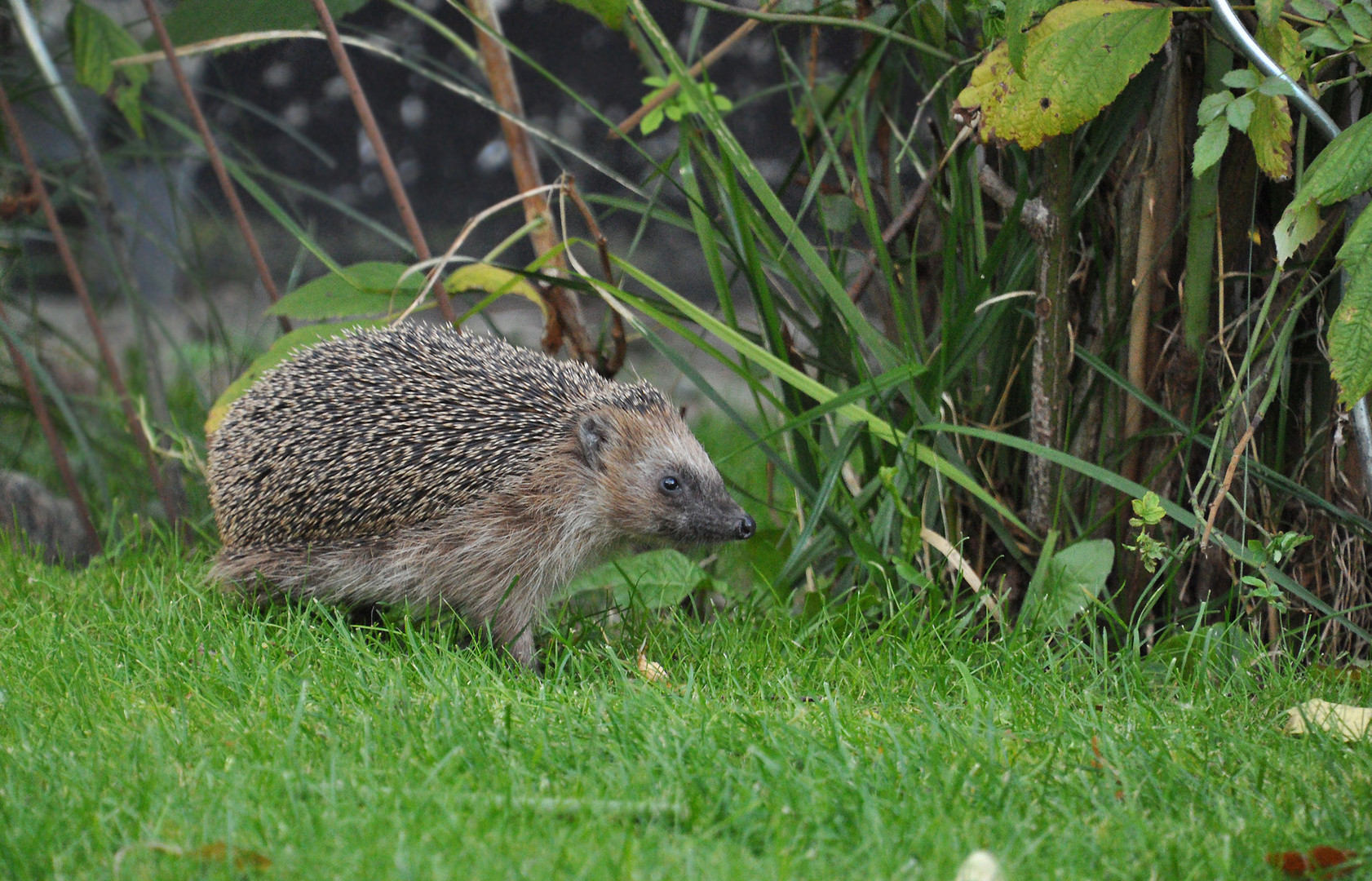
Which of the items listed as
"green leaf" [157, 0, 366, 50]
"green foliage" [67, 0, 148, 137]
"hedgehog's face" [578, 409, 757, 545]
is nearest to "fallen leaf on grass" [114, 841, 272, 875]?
"hedgehog's face" [578, 409, 757, 545]

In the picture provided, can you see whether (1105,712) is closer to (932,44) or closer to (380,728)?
(380,728)

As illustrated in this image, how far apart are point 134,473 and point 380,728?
3304 mm

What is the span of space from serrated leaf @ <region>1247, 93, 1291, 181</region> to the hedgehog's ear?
6.41 ft

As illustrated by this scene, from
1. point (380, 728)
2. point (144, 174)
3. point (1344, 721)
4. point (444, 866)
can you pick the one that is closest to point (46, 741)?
point (380, 728)

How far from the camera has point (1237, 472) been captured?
336cm

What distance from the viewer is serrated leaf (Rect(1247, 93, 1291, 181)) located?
2.90 m

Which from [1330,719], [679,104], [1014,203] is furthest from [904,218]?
[1330,719]

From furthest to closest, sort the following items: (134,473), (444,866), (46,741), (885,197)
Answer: (134,473)
(885,197)
(46,741)
(444,866)

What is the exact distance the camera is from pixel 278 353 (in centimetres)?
416

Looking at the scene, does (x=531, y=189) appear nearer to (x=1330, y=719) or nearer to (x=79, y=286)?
(x=79, y=286)

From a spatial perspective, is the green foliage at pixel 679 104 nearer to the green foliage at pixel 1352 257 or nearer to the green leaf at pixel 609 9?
the green leaf at pixel 609 9

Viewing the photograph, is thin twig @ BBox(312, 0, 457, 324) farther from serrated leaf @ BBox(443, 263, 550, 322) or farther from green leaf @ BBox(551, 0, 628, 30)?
green leaf @ BBox(551, 0, 628, 30)

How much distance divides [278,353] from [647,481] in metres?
1.33

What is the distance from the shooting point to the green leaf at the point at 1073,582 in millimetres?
3355
